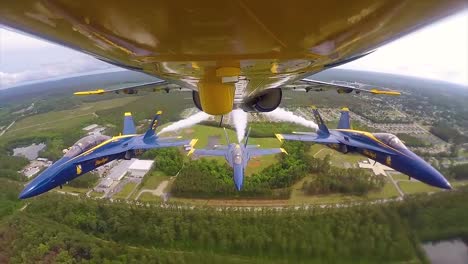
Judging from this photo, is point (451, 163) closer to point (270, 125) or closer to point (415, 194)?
point (415, 194)

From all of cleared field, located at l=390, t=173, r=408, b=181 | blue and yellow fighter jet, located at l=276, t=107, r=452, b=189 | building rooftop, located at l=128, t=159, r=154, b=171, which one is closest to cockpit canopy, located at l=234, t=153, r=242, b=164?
blue and yellow fighter jet, located at l=276, t=107, r=452, b=189

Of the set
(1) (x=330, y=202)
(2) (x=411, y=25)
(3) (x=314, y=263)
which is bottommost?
(3) (x=314, y=263)

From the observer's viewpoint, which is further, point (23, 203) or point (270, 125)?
point (270, 125)

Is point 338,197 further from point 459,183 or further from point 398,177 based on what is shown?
point 459,183

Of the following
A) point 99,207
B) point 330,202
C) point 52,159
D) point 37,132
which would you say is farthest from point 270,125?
point 37,132

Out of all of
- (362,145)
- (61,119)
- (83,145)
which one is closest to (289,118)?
(362,145)

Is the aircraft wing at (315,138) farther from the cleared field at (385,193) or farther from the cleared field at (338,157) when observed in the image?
the cleared field at (338,157)
